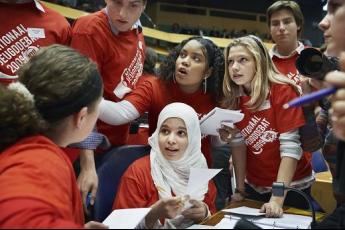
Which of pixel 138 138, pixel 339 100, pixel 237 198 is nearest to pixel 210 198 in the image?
pixel 237 198

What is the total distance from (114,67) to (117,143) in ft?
1.29

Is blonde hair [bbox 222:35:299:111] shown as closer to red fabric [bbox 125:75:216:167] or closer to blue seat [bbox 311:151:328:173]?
red fabric [bbox 125:75:216:167]

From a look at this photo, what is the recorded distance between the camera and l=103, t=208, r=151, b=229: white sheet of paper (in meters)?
1.15

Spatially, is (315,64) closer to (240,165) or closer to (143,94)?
(240,165)

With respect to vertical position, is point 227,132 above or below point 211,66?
below

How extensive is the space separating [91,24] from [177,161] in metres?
0.76

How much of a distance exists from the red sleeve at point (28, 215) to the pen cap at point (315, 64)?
2.93 ft

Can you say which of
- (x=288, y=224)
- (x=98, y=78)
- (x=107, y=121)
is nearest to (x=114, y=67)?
(x=107, y=121)

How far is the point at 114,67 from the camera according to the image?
2.04m

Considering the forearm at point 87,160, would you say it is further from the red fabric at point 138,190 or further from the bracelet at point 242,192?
the bracelet at point 242,192

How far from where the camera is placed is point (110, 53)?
202cm

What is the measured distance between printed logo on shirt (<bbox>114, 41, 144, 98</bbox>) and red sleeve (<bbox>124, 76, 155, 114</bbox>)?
0.03m

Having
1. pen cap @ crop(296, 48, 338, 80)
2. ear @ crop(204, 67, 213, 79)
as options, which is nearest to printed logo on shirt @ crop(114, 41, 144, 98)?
ear @ crop(204, 67, 213, 79)

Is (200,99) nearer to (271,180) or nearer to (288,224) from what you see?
(271,180)
